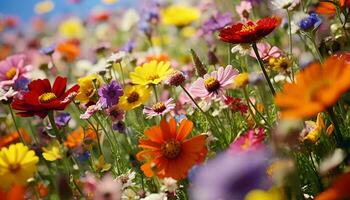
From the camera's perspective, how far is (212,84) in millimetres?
1205

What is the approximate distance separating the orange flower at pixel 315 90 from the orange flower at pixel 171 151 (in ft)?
0.83

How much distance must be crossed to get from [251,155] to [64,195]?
14.4 inches

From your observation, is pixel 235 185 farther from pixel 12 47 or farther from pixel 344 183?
pixel 12 47

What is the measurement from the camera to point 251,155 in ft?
2.47

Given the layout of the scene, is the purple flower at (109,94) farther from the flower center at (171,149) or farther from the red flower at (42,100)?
the flower center at (171,149)

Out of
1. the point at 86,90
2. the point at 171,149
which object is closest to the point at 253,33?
the point at 171,149

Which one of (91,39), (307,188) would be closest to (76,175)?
(307,188)

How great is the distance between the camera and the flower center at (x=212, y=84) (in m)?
1.21

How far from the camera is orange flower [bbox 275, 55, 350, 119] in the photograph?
2.53 ft

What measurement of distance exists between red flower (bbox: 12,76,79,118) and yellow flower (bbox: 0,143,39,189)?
0.42 feet

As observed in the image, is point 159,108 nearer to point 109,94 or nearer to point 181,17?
point 109,94

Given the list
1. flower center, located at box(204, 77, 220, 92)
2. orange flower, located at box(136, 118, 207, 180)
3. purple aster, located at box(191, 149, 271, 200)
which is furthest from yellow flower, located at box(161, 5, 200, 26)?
purple aster, located at box(191, 149, 271, 200)

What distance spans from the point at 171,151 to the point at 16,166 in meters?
0.29

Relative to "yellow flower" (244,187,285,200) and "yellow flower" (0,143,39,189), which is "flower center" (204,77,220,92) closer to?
"yellow flower" (0,143,39,189)
